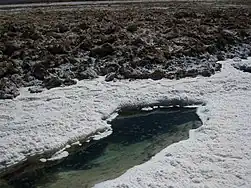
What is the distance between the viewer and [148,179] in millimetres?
10906

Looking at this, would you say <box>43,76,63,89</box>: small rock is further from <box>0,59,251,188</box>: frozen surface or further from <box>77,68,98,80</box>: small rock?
<box>77,68,98,80</box>: small rock

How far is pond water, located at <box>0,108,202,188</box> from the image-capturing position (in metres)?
11.6

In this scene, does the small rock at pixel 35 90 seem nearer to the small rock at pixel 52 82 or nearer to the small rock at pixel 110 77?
the small rock at pixel 52 82

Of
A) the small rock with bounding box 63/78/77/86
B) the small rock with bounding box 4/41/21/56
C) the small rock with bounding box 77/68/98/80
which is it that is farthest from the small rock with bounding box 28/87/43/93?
the small rock with bounding box 4/41/21/56

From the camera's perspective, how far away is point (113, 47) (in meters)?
21.6

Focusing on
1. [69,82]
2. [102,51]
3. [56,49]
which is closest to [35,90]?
[69,82]

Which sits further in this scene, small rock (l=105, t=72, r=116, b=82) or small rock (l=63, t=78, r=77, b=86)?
small rock (l=105, t=72, r=116, b=82)

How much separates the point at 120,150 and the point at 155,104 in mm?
3724

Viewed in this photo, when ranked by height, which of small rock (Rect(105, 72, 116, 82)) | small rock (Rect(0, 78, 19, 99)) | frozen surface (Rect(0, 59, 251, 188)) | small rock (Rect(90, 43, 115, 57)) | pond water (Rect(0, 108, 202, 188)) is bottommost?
pond water (Rect(0, 108, 202, 188))

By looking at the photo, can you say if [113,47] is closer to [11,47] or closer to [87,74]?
[87,74]

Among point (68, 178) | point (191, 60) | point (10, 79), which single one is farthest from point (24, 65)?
point (68, 178)

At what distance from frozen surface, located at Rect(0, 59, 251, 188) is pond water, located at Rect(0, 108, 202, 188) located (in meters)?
0.50

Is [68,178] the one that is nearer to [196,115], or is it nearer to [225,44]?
[196,115]

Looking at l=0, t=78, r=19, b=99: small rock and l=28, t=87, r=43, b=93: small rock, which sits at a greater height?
l=0, t=78, r=19, b=99: small rock
